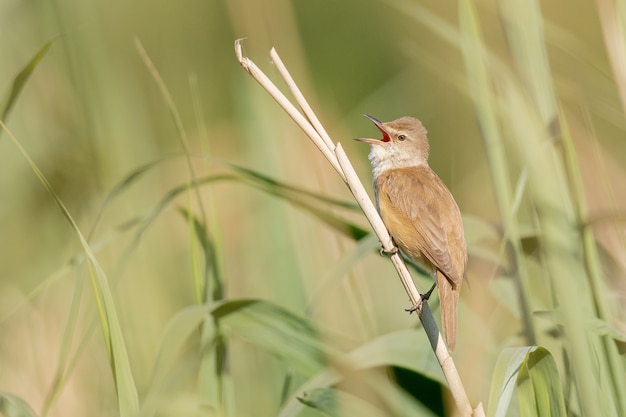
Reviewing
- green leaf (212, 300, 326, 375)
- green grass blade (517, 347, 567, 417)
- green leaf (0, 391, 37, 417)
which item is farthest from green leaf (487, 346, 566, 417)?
green leaf (0, 391, 37, 417)

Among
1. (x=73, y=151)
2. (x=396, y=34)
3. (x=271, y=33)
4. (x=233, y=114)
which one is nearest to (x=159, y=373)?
(x=271, y=33)

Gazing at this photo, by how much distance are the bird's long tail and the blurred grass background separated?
3.8 inches

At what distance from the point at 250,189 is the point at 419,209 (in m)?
1.03

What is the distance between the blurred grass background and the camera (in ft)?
7.28

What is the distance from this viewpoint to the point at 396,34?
200 inches

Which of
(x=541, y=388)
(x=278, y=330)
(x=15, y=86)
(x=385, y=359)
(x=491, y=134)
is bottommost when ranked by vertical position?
(x=541, y=388)

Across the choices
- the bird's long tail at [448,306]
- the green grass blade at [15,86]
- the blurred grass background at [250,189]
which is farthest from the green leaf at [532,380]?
the green grass blade at [15,86]

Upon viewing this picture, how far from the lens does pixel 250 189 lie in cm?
366

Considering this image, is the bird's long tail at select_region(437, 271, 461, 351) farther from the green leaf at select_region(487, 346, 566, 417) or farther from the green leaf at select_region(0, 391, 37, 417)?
the green leaf at select_region(0, 391, 37, 417)

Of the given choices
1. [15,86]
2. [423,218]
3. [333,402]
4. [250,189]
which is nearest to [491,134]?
[333,402]

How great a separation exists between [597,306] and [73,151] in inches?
104

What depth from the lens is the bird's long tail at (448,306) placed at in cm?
212

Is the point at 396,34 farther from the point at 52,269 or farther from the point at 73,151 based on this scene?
the point at 52,269

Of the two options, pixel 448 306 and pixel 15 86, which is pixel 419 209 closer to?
pixel 448 306
